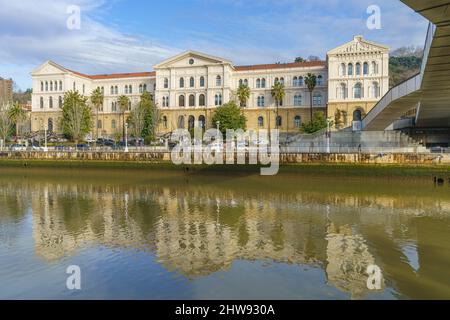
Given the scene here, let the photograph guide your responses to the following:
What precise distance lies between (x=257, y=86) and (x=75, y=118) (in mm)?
34459

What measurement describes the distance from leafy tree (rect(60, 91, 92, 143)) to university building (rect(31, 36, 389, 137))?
1046cm

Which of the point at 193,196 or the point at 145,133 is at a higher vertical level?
the point at 145,133

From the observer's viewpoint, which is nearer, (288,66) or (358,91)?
(358,91)

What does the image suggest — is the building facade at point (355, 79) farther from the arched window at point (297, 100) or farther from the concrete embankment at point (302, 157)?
the concrete embankment at point (302, 157)

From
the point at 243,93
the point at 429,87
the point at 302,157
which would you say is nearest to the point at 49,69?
the point at 243,93

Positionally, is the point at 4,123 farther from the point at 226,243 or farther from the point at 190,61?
the point at 226,243

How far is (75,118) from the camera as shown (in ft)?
238

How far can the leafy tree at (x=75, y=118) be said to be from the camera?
72.3 metres

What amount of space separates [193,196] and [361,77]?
51567mm

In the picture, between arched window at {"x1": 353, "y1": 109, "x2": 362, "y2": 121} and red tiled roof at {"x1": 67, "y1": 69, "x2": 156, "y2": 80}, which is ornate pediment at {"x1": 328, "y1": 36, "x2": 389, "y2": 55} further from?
red tiled roof at {"x1": 67, "y1": 69, "x2": 156, "y2": 80}

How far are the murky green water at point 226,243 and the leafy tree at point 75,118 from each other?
42.8 m

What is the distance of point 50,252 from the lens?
48.3 ft

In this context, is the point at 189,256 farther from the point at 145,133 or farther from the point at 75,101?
the point at 75,101
